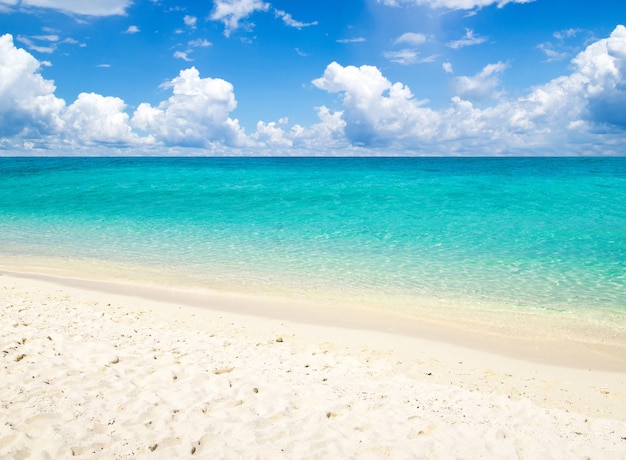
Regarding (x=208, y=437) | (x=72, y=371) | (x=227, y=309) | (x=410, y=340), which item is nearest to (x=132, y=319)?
(x=227, y=309)

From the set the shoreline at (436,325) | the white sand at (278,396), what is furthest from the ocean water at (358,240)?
the white sand at (278,396)

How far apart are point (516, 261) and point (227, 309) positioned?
8.70 m

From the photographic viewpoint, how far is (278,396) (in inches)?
220

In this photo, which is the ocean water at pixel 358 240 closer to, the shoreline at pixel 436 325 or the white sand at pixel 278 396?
the shoreline at pixel 436 325

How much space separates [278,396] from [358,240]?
11.3 metres

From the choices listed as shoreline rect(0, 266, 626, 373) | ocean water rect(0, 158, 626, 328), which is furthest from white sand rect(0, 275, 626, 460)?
ocean water rect(0, 158, 626, 328)

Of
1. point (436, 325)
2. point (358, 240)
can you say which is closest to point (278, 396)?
point (436, 325)

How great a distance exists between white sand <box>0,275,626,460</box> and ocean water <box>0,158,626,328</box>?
3.14 metres

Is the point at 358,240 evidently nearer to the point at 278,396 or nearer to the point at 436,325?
the point at 436,325

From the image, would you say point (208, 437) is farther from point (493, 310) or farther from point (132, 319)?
point (493, 310)

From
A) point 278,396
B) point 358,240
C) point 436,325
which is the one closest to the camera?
point 278,396

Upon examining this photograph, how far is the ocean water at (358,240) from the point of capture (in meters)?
11.3

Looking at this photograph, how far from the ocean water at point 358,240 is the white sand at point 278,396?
3139mm

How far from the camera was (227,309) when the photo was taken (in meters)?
9.75
